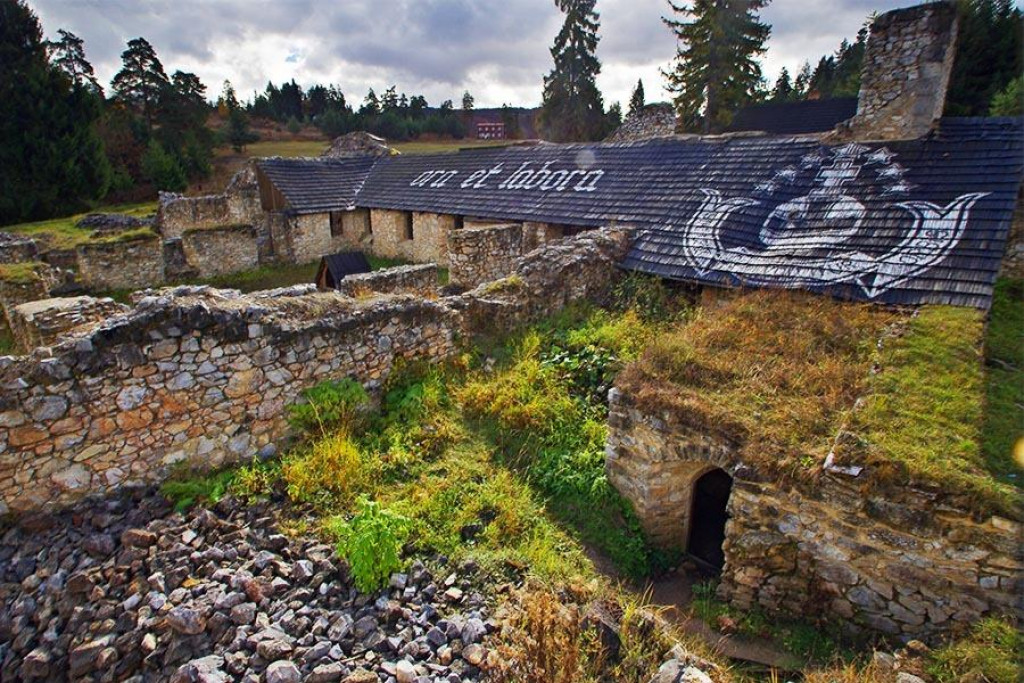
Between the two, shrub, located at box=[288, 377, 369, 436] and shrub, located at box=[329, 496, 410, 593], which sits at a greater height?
shrub, located at box=[288, 377, 369, 436]

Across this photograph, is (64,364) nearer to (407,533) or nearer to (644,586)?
(407,533)

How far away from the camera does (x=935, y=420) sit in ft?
16.2

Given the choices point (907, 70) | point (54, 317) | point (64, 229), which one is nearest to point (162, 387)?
point (54, 317)

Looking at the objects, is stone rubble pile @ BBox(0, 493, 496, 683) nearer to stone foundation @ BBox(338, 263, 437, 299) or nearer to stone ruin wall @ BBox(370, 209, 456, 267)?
stone foundation @ BBox(338, 263, 437, 299)

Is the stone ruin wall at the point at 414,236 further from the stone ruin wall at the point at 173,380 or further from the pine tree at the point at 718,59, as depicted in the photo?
the pine tree at the point at 718,59

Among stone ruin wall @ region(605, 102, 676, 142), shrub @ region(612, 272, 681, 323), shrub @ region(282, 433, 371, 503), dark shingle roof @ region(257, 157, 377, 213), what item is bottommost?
shrub @ region(282, 433, 371, 503)

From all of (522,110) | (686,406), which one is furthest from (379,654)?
(522,110)

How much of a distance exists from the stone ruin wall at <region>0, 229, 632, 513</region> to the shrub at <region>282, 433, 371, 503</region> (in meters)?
0.72

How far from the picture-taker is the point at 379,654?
3.90 m

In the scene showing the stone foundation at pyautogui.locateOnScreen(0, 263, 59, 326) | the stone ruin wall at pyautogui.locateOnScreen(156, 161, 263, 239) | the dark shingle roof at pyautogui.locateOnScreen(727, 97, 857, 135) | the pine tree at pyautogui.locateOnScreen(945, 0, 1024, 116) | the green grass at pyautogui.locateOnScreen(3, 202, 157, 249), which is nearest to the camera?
the stone foundation at pyautogui.locateOnScreen(0, 263, 59, 326)

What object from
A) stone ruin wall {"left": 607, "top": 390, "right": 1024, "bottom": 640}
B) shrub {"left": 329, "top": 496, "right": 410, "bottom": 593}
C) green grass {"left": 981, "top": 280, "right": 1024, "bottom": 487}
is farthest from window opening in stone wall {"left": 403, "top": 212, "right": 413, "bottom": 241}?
green grass {"left": 981, "top": 280, "right": 1024, "bottom": 487}

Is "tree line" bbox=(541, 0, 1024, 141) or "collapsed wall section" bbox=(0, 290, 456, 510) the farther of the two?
"tree line" bbox=(541, 0, 1024, 141)

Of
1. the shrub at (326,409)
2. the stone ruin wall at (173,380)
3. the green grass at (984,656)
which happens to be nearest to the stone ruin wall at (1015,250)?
the green grass at (984,656)

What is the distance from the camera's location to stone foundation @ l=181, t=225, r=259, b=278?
17.5 m
